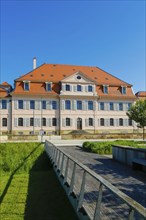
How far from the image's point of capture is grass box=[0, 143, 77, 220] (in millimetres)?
9903

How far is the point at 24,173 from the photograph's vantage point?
21328 mm

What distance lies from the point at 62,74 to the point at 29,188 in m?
38.0

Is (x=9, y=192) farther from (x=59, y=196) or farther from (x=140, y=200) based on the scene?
(x=140, y=200)

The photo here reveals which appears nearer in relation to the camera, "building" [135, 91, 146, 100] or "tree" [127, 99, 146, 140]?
"tree" [127, 99, 146, 140]

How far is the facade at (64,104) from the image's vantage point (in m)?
46.1

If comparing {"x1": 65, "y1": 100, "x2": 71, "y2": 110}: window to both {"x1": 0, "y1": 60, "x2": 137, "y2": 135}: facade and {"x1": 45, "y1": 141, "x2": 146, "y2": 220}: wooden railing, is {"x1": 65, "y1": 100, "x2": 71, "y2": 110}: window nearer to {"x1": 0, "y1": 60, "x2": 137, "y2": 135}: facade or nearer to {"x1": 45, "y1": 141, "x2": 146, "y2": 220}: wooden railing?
{"x1": 0, "y1": 60, "x2": 137, "y2": 135}: facade

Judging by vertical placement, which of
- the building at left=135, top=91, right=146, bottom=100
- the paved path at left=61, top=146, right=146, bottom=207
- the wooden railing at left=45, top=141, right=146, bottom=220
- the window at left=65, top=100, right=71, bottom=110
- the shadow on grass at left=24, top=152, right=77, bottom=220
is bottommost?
the shadow on grass at left=24, top=152, right=77, bottom=220

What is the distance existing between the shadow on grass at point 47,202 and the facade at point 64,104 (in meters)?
28.1

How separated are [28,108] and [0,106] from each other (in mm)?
4770

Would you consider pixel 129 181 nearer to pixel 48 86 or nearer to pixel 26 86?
pixel 26 86

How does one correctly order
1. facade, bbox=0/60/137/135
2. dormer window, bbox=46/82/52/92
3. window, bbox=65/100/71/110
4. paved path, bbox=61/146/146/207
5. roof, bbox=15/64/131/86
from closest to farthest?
1. paved path, bbox=61/146/146/207
2. facade, bbox=0/60/137/135
3. window, bbox=65/100/71/110
4. dormer window, bbox=46/82/52/92
5. roof, bbox=15/64/131/86

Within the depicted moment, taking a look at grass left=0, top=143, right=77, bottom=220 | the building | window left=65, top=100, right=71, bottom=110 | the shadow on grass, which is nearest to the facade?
window left=65, top=100, right=71, bottom=110

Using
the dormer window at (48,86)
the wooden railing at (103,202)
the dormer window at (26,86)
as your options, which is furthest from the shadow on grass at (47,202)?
the dormer window at (48,86)

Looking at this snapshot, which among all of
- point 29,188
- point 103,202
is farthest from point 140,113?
point 103,202
